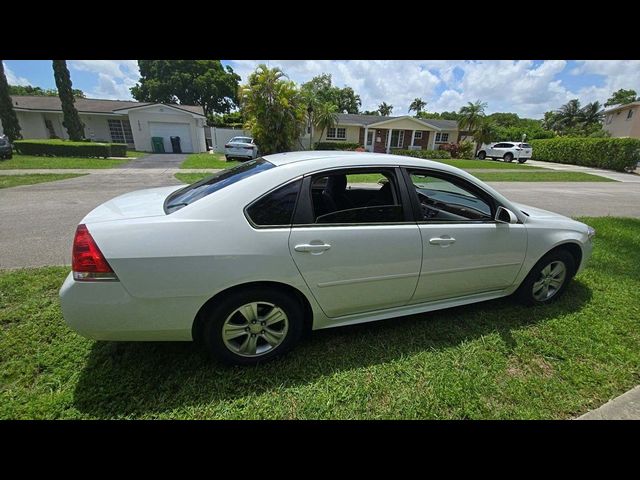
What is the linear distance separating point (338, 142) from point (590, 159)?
20285 millimetres

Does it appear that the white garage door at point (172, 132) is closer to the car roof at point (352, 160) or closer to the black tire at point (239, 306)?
the car roof at point (352, 160)

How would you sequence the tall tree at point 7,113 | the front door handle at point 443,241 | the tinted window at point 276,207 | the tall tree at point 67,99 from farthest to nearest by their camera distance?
1. the tall tree at point 67,99
2. the tall tree at point 7,113
3. the front door handle at point 443,241
4. the tinted window at point 276,207

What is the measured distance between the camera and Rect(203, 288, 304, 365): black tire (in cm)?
213

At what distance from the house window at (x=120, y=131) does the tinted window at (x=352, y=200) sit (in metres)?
28.4

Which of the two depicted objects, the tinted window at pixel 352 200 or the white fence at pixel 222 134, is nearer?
the tinted window at pixel 352 200

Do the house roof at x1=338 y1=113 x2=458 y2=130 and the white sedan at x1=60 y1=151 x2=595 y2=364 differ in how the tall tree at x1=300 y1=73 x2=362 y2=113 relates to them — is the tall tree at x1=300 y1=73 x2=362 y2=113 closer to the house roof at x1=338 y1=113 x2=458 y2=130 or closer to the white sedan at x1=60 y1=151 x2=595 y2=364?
the house roof at x1=338 y1=113 x2=458 y2=130

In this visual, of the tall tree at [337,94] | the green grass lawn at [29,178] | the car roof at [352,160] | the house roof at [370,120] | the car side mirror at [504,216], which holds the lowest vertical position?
the green grass lawn at [29,178]

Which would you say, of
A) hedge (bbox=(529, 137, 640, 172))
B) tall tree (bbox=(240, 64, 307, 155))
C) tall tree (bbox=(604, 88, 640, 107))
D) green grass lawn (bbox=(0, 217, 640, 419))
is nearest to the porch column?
hedge (bbox=(529, 137, 640, 172))

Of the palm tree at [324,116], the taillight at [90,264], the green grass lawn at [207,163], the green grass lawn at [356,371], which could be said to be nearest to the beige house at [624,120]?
the palm tree at [324,116]

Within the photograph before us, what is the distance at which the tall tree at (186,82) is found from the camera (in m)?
42.8

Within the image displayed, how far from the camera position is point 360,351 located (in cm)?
258

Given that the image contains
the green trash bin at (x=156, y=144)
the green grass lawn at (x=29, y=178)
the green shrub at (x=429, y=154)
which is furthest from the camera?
the green shrub at (x=429, y=154)

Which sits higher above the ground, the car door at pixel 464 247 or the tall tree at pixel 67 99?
the tall tree at pixel 67 99
